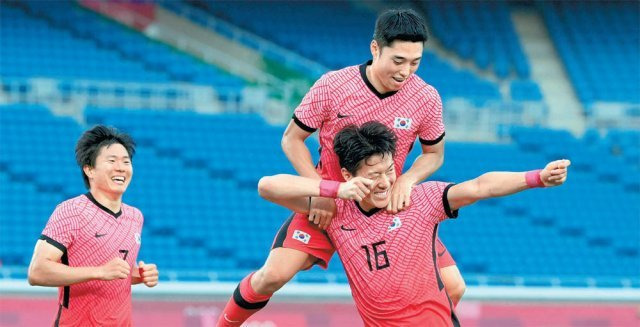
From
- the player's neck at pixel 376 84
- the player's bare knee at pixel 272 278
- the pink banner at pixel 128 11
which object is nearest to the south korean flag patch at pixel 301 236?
the player's bare knee at pixel 272 278

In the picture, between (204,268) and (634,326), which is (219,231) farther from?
(634,326)

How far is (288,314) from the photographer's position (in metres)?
Result: 8.52

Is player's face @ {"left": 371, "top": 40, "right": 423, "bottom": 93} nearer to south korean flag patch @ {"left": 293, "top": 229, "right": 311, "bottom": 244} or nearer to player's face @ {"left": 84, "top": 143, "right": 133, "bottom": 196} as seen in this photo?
south korean flag patch @ {"left": 293, "top": 229, "right": 311, "bottom": 244}

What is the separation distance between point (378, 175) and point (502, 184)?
58cm

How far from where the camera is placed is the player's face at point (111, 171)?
20.8 feet

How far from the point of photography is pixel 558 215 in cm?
1634

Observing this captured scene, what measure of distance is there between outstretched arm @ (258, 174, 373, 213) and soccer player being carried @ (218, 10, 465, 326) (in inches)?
5.0

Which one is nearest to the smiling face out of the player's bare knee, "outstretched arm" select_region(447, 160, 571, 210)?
"outstretched arm" select_region(447, 160, 571, 210)

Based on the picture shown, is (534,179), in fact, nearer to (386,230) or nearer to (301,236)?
(386,230)

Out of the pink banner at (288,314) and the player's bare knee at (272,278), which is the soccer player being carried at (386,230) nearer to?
the player's bare knee at (272,278)

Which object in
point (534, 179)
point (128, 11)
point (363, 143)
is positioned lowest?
point (534, 179)

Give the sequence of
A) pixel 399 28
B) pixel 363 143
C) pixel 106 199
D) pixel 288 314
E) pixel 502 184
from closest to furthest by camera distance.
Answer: pixel 502 184 < pixel 363 143 < pixel 399 28 < pixel 106 199 < pixel 288 314

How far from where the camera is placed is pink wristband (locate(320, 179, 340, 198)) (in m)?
5.79

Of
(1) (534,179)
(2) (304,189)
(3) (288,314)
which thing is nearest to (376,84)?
(2) (304,189)
